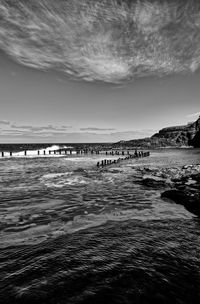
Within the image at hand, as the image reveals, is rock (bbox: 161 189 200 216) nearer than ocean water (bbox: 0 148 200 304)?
No

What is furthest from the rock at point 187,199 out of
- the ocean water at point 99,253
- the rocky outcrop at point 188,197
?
the ocean water at point 99,253

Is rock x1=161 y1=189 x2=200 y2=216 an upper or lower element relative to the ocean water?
upper

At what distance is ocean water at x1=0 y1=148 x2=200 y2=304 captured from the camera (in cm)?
471

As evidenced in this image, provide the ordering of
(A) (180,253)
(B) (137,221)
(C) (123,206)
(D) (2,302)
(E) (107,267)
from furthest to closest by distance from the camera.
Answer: (C) (123,206) < (B) (137,221) < (A) (180,253) < (E) (107,267) < (D) (2,302)

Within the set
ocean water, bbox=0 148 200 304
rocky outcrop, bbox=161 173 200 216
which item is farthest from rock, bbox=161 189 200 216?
ocean water, bbox=0 148 200 304

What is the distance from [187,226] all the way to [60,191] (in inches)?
392

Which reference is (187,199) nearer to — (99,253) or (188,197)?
(188,197)

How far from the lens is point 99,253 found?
21.2 ft

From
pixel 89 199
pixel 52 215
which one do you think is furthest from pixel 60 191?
pixel 52 215

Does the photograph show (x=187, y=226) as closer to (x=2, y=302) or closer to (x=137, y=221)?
(x=137, y=221)

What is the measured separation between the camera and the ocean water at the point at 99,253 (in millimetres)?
4711

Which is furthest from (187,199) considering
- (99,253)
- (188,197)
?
(99,253)

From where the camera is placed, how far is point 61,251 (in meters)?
6.59

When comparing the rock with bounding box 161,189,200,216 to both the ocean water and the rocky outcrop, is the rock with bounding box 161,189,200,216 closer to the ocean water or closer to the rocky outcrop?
the rocky outcrop
